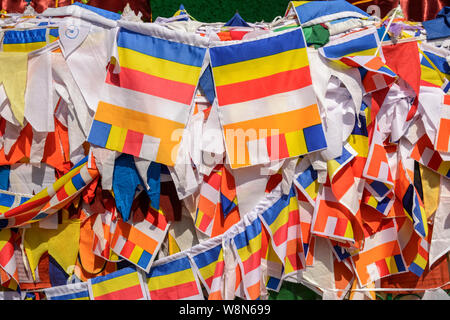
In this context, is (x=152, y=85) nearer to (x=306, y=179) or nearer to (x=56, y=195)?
(x=56, y=195)

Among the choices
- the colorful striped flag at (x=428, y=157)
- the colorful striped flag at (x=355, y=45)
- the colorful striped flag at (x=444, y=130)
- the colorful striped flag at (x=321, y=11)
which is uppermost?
the colorful striped flag at (x=321, y=11)

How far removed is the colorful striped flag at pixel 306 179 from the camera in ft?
4.07

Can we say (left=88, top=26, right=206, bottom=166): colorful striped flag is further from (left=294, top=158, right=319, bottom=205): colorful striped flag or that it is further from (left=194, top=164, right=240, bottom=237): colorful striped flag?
(left=294, top=158, right=319, bottom=205): colorful striped flag

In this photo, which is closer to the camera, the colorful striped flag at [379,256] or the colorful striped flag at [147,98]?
the colorful striped flag at [147,98]

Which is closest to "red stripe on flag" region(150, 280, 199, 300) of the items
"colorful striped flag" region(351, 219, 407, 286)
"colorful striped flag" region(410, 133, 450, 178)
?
"colorful striped flag" region(351, 219, 407, 286)

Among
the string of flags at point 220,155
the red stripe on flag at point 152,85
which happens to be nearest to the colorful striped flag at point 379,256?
the string of flags at point 220,155

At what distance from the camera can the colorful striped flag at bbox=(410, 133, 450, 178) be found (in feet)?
4.18

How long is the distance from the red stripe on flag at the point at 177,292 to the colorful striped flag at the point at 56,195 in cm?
42

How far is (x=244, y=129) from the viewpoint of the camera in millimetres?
1185

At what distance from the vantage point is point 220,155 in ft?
3.95

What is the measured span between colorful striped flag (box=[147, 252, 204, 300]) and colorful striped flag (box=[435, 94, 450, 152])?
867 millimetres

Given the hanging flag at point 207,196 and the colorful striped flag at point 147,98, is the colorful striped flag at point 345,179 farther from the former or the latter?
the colorful striped flag at point 147,98

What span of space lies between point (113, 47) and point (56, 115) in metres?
0.29
